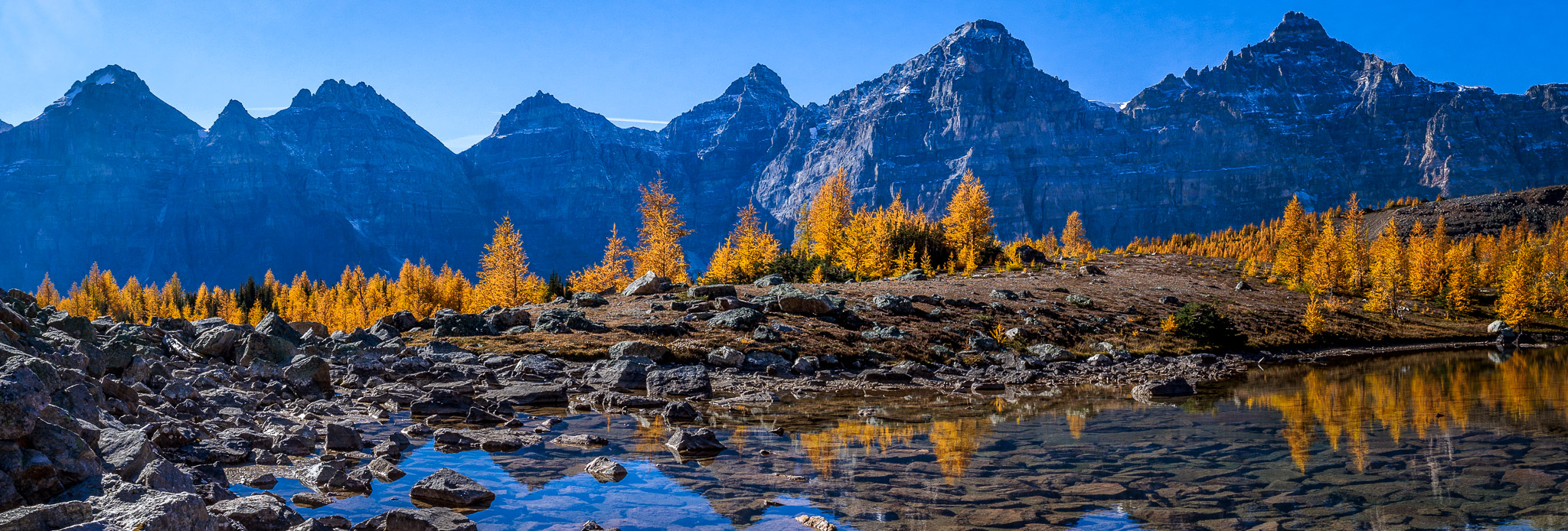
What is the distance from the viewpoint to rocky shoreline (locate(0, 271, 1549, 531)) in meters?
6.30

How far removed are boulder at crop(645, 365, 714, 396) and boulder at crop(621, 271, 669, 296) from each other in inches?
663

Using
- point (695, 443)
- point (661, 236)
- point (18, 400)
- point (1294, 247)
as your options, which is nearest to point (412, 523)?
A: point (18, 400)

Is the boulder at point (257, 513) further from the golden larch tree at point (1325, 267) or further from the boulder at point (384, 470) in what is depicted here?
the golden larch tree at point (1325, 267)

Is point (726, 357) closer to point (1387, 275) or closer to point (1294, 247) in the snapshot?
point (1387, 275)

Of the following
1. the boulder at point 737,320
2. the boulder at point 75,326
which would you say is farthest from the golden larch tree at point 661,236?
the boulder at point 75,326

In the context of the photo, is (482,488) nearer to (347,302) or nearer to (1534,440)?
(1534,440)

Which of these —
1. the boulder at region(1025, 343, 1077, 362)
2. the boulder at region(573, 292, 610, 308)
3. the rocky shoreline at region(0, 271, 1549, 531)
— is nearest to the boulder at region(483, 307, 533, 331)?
the rocky shoreline at region(0, 271, 1549, 531)

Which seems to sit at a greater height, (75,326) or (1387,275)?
(1387,275)

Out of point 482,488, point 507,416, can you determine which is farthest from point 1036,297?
point 482,488

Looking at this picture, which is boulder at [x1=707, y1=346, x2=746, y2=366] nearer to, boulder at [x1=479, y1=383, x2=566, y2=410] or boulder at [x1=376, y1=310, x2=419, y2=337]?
boulder at [x1=479, y1=383, x2=566, y2=410]

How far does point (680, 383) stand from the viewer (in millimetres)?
21297

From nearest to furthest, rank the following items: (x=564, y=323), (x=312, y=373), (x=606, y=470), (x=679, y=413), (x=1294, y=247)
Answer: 1. (x=606, y=470)
2. (x=679, y=413)
3. (x=312, y=373)
4. (x=564, y=323)
5. (x=1294, y=247)

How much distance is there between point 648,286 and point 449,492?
2962 centimetres

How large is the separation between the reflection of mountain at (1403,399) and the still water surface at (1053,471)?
0.42ft
